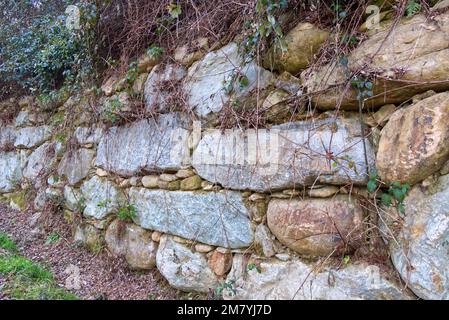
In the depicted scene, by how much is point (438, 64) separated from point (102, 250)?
292 cm

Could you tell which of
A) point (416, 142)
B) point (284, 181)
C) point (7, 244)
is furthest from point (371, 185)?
point (7, 244)

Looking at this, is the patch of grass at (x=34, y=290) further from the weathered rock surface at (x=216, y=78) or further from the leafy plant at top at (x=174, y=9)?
the leafy plant at top at (x=174, y=9)

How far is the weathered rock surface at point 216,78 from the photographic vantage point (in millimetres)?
2273

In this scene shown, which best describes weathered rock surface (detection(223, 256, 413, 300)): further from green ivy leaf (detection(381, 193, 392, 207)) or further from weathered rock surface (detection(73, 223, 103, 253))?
weathered rock surface (detection(73, 223, 103, 253))

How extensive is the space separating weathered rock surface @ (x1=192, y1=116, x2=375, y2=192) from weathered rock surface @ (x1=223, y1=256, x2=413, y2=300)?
1.55ft

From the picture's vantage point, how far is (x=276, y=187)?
2029 millimetres

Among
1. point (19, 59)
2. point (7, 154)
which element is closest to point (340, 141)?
point (19, 59)

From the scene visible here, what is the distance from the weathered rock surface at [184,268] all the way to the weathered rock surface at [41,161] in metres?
2.15

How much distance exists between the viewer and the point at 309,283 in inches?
72.9

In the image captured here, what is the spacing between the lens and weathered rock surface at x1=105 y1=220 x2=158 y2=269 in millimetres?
2686

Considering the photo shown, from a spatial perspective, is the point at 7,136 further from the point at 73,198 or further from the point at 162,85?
the point at 162,85

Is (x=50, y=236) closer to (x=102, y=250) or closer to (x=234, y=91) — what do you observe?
(x=102, y=250)

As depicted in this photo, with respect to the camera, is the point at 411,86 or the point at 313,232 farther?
the point at 313,232

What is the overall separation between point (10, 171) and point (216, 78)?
3552 mm
